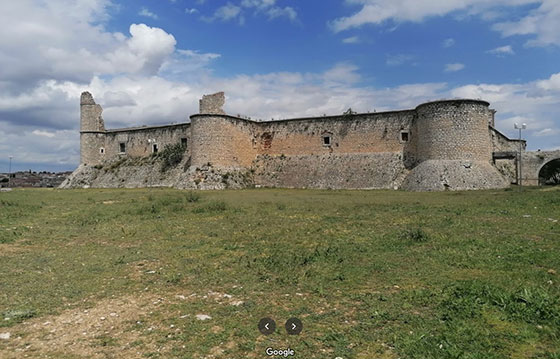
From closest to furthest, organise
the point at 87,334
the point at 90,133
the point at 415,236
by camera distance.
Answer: the point at 87,334, the point at 415,236, the point at 90,133

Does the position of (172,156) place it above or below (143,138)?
below

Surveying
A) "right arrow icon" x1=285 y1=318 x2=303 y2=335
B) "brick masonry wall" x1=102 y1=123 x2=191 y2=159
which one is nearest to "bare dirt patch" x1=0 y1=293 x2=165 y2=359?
"right arrow icon" x1=285 y1=318 x2=303 y2=335

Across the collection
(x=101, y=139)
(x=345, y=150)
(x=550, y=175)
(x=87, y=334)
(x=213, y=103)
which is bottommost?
(x=87, y=334)

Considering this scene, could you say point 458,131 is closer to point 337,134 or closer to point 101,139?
point 337,134

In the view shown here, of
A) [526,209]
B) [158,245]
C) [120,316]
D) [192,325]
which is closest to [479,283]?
[192,325]

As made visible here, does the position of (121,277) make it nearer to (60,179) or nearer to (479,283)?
(479,283)

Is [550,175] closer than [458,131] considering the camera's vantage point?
No

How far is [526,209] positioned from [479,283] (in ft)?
34.7

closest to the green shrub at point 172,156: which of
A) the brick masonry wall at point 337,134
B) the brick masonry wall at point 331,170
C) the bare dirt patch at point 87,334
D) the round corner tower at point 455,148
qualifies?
the brick masonry wall at point 337,134

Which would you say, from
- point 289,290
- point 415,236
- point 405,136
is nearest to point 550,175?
point 405,136

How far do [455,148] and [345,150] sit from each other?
34.5ft

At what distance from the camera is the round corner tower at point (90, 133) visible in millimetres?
50094

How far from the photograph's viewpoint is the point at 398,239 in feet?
30.8

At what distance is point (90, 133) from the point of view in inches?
1976
